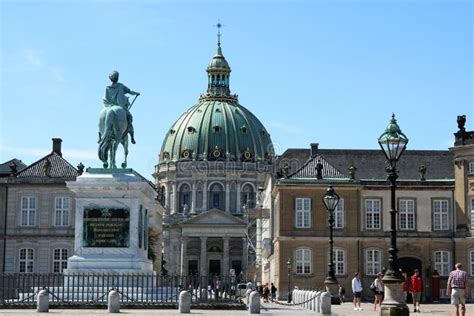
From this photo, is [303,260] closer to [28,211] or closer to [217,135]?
[28,211]

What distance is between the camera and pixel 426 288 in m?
64.6

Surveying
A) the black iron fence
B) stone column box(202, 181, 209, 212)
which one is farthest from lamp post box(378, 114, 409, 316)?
stone column box(202, 181, 209, 212)

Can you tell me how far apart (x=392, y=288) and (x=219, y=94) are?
479ft

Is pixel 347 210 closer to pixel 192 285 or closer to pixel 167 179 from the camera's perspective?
pixel 192 285

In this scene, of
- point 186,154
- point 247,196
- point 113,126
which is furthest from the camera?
point 186,154

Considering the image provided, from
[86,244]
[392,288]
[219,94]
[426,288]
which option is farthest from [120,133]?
[219,94]

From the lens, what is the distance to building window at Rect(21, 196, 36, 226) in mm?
68438

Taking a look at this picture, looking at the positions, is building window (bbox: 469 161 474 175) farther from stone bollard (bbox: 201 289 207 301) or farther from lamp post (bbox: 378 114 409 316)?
lamp post (bbox: 378 114 409 316)

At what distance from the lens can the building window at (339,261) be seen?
64.6 metres

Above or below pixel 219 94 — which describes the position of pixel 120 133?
below

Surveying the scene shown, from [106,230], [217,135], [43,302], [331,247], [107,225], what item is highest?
[217,135]

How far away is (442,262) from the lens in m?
65.8

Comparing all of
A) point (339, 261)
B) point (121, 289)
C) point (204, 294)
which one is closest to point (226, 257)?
point (339, 261)

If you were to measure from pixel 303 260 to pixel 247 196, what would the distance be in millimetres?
88797
